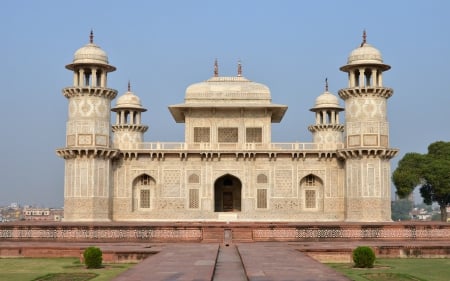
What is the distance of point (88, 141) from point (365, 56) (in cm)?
1603

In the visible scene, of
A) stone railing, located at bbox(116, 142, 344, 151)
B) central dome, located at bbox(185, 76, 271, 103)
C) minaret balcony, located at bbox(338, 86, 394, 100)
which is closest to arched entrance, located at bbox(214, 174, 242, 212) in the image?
stone railing, located at bbox(116, 142, 344, 151)

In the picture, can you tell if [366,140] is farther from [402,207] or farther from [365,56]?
[402,207]

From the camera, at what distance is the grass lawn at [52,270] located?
1386cm

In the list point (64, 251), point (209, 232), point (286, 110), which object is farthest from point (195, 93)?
point (64, 251)

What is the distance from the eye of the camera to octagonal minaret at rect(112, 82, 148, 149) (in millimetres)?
44781

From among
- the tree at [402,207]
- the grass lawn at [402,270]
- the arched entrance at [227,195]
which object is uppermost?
the arched entrance at [227,195]

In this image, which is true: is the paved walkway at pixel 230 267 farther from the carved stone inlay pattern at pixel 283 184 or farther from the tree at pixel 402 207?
the tree at pixel 402 207

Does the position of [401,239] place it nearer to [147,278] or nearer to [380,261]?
[380,261]

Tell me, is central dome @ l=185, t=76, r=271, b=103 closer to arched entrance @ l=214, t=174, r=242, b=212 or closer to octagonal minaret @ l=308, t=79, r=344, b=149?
arched entrance @ l=214, t=174, r=242, b=212

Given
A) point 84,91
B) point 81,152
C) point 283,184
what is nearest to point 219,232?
point 81,152

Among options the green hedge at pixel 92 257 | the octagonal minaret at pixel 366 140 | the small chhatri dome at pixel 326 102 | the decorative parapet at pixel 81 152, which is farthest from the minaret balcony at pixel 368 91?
the green hedge at pixel 92 257

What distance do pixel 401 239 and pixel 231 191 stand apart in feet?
53.0

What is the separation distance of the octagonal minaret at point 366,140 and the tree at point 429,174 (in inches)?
464

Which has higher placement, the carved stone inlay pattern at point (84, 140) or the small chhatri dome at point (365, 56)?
the small chhatri dome at point (365, 56)
